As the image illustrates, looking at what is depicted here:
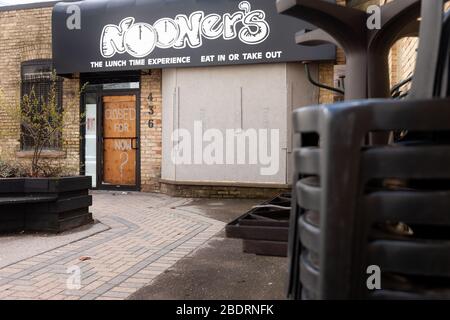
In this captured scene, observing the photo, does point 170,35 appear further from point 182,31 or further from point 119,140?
point 119,140

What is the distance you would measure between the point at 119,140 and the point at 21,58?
3469 millimetres

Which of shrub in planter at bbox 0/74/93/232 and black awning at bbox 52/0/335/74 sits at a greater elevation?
black awning at bbox 52/0/335/74

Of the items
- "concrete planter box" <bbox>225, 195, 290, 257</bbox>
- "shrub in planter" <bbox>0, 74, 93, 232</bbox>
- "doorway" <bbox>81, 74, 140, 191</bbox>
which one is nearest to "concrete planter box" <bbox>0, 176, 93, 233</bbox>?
"shrub in planter" <bbox>0, 74, 93, 232</bbox>

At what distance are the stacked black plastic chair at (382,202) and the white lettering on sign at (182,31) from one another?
7.50m

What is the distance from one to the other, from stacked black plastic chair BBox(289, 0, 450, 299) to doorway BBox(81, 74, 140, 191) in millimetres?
8876

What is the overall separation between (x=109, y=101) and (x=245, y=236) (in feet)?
27.0

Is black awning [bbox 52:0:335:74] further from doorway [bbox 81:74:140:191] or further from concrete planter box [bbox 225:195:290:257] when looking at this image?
concrete planter box [bbox 225:195:290:257]

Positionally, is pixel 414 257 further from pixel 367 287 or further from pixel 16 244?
pixel 16 244

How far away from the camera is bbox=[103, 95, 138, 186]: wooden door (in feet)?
32.3

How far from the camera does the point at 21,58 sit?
34.9 ft

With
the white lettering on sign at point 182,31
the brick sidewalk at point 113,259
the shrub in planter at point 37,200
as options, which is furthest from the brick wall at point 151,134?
the shrub in planter at point 37,200

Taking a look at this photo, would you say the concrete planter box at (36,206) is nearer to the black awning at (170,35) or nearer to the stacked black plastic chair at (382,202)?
the black awning at (170,35)

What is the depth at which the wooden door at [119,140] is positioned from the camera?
985 centimetres
